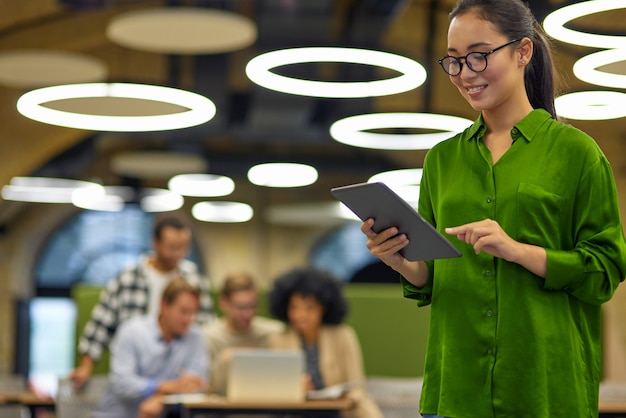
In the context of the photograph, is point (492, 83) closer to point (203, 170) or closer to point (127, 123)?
point (127, 123)

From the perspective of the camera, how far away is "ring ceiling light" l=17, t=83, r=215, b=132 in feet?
22.7

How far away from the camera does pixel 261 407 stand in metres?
5.51

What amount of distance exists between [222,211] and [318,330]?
11317mm

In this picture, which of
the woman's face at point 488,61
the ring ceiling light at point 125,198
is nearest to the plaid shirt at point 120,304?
the woman's face at point 488,61

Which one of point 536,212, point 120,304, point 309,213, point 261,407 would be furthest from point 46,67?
point 309,213

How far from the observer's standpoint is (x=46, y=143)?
1305 cm

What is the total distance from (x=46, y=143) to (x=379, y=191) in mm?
11624

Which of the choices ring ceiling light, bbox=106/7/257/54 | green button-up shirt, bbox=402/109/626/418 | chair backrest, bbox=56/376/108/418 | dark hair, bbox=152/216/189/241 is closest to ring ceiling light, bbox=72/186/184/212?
ring ceiling light, bbox=106/7/257/54

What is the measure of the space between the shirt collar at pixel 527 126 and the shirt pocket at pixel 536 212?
118 mm

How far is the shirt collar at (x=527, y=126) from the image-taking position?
195cm

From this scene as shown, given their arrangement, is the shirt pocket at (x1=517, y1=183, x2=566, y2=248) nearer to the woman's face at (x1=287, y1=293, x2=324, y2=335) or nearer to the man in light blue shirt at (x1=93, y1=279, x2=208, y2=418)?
the man in light blue shirt at (x1=93, y1=279, x2=208, y2=418)

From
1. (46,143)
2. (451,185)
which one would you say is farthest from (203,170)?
(451,185)

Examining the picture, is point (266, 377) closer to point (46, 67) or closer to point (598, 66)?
point (598, 66)

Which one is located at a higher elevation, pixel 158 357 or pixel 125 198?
pixel 125 198
